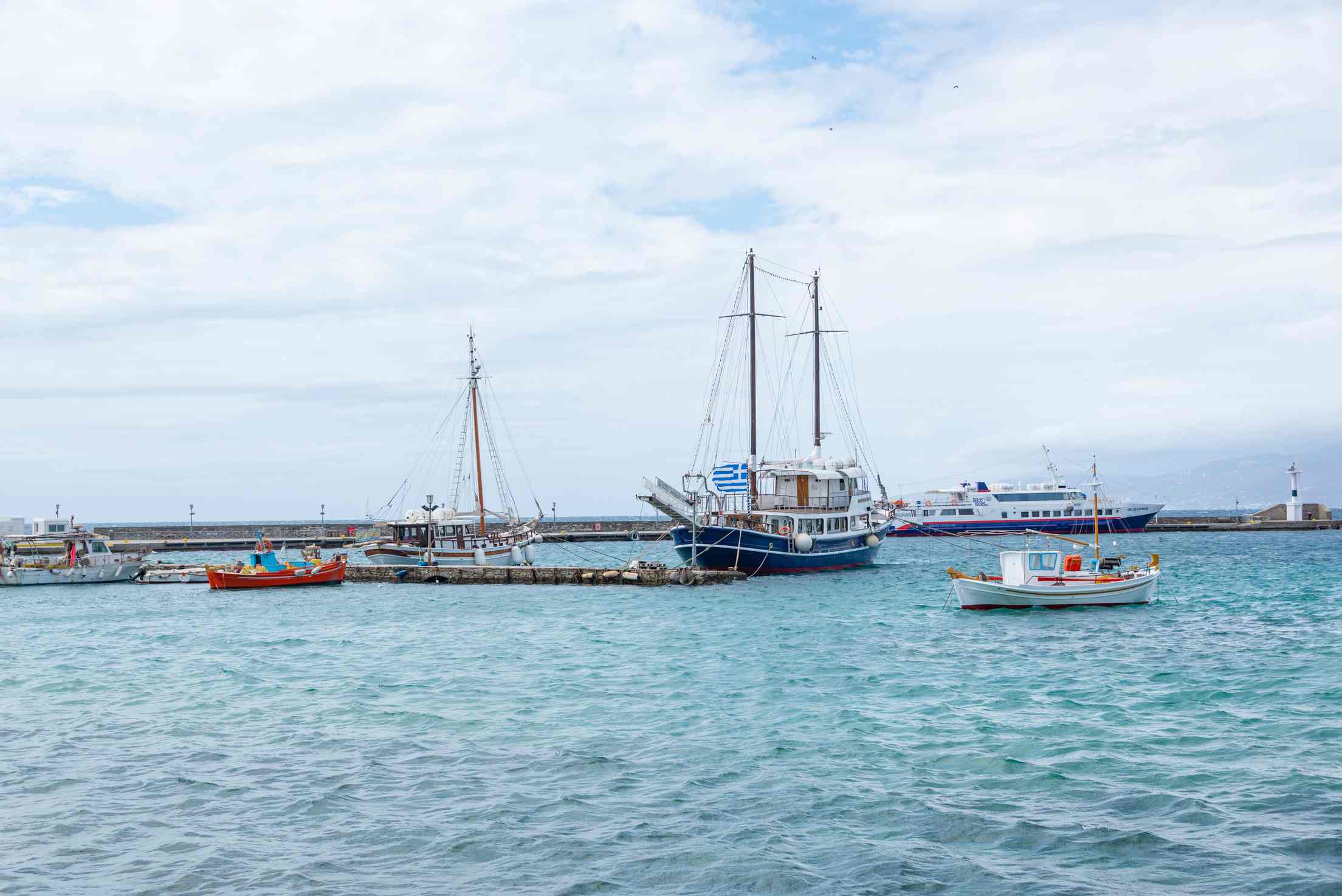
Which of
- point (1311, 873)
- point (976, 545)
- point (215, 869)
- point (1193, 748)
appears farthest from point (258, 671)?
point (976, 545)

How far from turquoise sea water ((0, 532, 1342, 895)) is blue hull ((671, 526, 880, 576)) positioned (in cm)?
2561

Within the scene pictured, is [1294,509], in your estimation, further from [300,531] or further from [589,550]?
[300,531]

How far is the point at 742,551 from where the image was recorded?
64.3 m

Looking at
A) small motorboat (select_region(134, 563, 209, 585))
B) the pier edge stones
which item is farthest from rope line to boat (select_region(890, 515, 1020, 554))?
small motorboat (select_region(134, 563, 209, 585))

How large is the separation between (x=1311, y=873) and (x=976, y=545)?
115m

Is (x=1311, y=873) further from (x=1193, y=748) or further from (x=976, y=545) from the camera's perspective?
(x=976, y=545)

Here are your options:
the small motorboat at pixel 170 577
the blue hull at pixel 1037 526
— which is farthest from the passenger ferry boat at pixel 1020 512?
the small motorboat at pixel 170 577

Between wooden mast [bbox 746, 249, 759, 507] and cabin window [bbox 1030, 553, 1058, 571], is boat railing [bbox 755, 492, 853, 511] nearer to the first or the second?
wooden mast [bbox 746, 249, 759, 507]

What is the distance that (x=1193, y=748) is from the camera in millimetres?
18453

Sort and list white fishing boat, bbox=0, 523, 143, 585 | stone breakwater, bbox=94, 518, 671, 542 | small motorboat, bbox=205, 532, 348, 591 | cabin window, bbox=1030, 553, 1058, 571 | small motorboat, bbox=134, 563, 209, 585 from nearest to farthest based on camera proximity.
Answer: cabin window, bbox=1030, 553, 1058, 571
small motorboat, bbox=205, 532, 348, 591
white fishing boat, bbox=0, 523, 143, 585
small motorboat, bbox=134, 563, 209, 585
stone breakwater, bbox=94, 518, 671, 542

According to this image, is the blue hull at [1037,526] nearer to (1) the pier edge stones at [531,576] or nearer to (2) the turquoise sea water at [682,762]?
(1) the pier edge stones at [531,576]

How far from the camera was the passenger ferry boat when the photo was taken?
141 metres

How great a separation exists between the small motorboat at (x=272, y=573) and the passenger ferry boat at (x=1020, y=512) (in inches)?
3523

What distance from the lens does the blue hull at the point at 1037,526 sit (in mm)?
A: 139750
